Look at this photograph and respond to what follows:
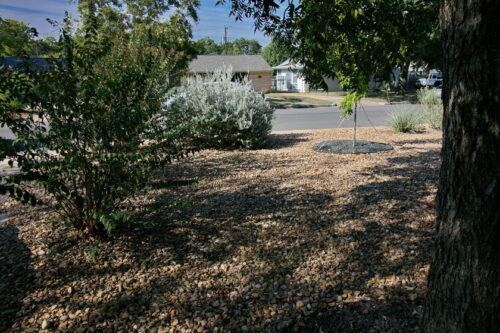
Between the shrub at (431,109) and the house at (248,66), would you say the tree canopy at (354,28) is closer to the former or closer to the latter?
the shrub at (431,109)

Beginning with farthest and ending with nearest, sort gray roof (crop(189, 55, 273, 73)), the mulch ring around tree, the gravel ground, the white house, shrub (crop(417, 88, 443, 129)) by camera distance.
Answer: the white house < gray roof (crop(189, 55, 273, 73)) < shrub (crop(417, 88, 443, 129)) < the mulch ring around tree < the gravel ground

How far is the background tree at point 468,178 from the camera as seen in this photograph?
4.55ft

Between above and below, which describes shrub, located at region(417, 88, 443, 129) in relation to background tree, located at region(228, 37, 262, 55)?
below

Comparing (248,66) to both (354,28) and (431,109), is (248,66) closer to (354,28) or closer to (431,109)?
(431,109)

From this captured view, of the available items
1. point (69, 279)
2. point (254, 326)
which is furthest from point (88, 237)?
point (254, 326)

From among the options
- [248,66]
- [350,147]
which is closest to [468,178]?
[350,147]

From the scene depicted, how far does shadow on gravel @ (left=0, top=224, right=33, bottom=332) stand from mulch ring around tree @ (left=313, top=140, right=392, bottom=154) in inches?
238

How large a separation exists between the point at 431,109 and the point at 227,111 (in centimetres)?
756

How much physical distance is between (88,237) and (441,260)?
3.09 metres

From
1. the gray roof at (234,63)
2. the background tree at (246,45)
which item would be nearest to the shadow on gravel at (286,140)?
the gray roof at (234,63)

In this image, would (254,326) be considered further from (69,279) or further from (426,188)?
(426,188)

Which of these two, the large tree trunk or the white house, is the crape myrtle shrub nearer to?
the large tree trunk

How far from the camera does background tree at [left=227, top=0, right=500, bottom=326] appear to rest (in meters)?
1.39

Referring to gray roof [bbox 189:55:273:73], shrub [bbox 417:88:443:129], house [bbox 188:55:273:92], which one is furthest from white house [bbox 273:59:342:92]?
shrub [bbox 417:88:443:129]
